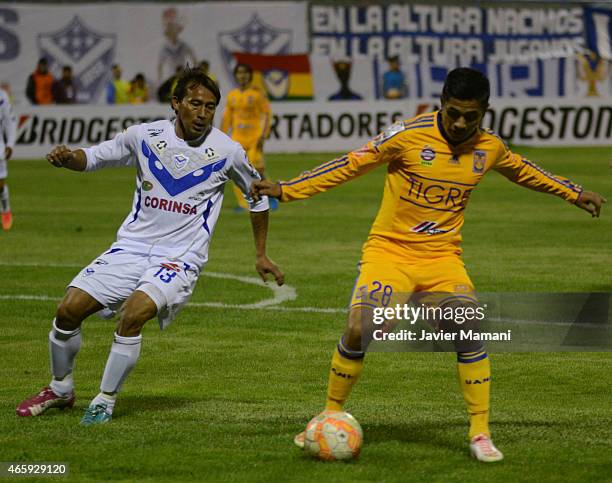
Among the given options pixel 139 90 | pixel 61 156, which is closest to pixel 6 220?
pixel 61 156

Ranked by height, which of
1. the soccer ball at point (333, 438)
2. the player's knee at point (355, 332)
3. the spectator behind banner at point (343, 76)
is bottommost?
the spectator behind banner at point (343, 76)

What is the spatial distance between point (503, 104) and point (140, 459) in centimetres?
2493

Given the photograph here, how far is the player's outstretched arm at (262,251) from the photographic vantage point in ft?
24.5

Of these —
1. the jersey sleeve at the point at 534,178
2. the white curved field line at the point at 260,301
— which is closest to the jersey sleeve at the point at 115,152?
the jersey sleeve at the point at 534,178

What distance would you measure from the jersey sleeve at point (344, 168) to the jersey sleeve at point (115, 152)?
145 centimetres

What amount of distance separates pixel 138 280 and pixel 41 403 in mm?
975

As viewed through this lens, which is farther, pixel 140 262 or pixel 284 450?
pixel 140 262

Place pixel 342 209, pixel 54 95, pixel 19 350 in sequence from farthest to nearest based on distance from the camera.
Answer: pixel 54 95 → pixel 342 209 → pixel 19 350

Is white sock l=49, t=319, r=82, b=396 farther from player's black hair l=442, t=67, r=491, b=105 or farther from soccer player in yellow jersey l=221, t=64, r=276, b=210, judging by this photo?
soccer player in yellow jersey l=221, t=64, r=276, b=210

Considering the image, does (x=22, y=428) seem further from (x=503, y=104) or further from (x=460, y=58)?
(x=460, y=58)

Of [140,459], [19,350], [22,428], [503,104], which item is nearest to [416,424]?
[140,459]

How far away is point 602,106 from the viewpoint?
100 ft

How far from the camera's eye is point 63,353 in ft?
25.4

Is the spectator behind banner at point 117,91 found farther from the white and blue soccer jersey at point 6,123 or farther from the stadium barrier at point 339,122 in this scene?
the white and blue soccer jersey at point 6,123
